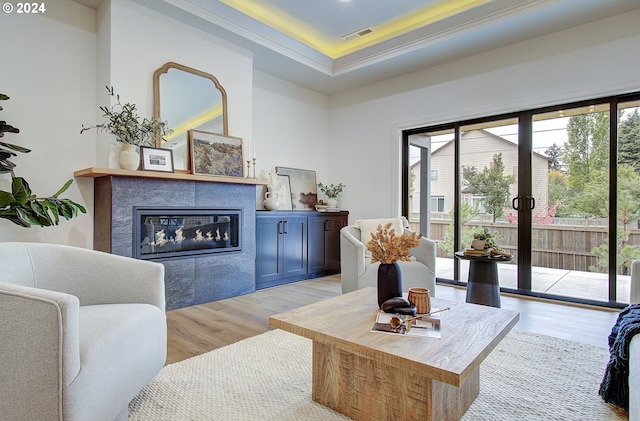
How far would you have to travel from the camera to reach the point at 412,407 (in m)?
1.36

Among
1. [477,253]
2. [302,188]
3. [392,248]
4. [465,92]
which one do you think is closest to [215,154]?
[302,188]

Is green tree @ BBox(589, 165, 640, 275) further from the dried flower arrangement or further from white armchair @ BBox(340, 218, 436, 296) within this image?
the dried flower arrangement

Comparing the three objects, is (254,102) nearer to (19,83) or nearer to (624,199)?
(19,83)

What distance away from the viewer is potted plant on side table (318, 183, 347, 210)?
17.0 feet

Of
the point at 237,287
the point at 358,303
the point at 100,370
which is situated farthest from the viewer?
the point at 237,287

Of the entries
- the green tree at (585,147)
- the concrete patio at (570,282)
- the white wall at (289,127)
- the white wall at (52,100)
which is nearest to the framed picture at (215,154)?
the white wall at (289,127)

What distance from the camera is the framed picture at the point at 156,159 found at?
314cm

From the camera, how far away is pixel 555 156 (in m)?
3.70

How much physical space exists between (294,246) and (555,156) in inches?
122

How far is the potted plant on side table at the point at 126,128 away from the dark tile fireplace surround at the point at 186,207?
0.18 m

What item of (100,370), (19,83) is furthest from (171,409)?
(19,83)

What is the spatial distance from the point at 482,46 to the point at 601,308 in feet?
9.63

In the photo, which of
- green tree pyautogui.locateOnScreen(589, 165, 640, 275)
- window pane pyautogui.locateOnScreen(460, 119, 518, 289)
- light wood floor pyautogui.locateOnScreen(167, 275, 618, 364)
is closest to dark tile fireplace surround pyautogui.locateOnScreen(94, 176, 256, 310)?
light wood floor pyautogui.locateOnScreen(167, 275, 618, 364)

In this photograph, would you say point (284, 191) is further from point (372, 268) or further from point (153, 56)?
point (153, 56)
